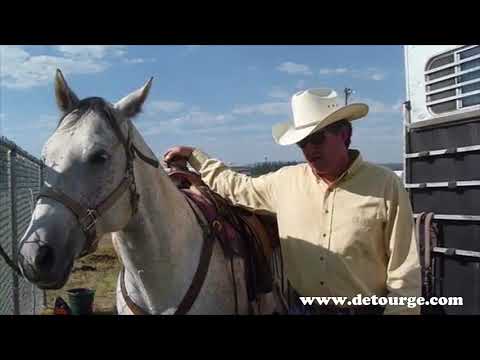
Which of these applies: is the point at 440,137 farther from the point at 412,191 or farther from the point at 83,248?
the point at 83,248

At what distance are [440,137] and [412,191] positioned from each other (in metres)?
0.59

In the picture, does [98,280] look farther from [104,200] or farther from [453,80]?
[453,80]

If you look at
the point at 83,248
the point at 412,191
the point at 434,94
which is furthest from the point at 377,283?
the point at 434,94

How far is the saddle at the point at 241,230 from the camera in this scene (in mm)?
2355

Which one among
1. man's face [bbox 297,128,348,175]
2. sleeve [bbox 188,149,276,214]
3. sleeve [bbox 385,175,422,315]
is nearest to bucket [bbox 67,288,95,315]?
sleeve [bbox 188,149,276,214]

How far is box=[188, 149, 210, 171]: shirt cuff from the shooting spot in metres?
3.00

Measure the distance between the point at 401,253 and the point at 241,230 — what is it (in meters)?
0.95

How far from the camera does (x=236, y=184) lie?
284 centimetres

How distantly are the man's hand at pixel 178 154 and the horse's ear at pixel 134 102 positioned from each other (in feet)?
2.74

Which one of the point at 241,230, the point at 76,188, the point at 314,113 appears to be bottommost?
the point at 241,230

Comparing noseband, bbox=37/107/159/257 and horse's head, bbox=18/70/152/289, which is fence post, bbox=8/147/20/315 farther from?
noseband, bbox=37/107/159/257

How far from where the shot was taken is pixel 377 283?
2.14 metres

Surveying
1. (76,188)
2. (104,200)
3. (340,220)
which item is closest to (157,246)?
(104,200)

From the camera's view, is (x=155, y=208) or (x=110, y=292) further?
(x=110, y=292)
